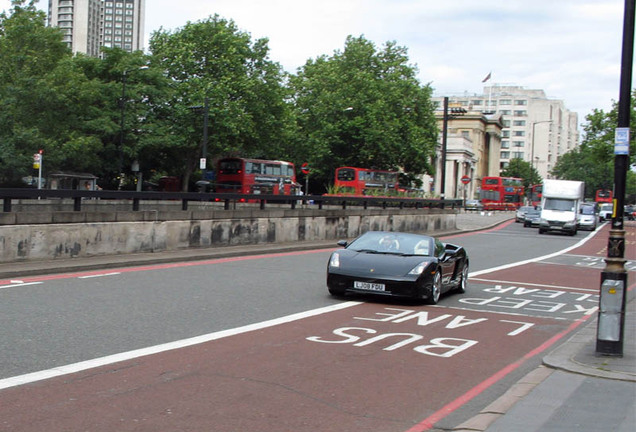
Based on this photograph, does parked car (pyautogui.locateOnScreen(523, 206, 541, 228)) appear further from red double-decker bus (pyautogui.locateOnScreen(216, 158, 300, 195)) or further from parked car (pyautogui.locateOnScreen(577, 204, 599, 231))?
red double-decker bus (pyautogui.locateOnScreen(216, 158, 300, 195))

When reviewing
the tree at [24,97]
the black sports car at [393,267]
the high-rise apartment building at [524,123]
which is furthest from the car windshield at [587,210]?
the high-rise apartment building at [524,123]

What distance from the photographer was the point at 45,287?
12070mm

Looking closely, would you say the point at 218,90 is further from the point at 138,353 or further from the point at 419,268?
the point at 138,353

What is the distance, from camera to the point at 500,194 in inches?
3378

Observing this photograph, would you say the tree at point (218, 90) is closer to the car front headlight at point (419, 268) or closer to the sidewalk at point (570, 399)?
the car front headlight at point (419, 268)

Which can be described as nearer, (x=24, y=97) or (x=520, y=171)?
(x=24, y=97)

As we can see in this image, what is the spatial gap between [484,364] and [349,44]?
62.7m

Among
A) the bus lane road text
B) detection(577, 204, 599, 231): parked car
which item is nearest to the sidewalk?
the bus lane road text

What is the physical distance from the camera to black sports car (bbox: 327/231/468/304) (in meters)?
11.9

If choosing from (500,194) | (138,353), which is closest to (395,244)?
(138,353)

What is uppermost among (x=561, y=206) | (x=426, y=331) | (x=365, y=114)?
(x=365, y=114)

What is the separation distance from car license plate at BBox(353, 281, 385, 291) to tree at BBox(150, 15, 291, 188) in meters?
42.4

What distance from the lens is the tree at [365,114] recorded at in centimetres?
6278

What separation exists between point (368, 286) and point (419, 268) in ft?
2.94
